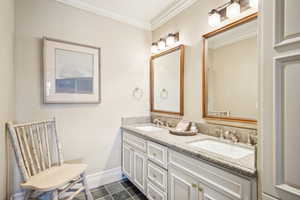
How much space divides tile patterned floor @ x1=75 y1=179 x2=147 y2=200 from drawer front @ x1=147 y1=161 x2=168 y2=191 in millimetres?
465

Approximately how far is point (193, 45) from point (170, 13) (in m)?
0.69

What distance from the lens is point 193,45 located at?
1.85 m

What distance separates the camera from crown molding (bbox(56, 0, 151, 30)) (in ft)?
6.34

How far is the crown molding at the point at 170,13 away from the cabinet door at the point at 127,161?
199 cm

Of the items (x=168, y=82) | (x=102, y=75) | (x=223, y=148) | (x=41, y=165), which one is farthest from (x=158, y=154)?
(x=102, y=75)

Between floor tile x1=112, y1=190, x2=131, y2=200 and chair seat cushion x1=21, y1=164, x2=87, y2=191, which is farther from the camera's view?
floor tile x1=112, y1=190, x2=131, y2=200

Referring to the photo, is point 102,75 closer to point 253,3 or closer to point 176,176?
point 176,176

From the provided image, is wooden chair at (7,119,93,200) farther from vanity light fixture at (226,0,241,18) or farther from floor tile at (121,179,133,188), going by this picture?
vanity light fixture at (226,0,241,18)

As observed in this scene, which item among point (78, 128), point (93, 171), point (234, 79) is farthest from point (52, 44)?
point (234, 79)

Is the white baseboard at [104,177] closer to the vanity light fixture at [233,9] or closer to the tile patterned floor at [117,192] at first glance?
the tile patterned floor at [117,192]

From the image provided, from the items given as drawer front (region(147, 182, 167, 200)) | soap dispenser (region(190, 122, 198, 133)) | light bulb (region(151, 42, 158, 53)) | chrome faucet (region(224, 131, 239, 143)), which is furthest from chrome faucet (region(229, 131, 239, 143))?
light bulb (region(151, 42, 158, 53))

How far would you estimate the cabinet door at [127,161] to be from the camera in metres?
2.02

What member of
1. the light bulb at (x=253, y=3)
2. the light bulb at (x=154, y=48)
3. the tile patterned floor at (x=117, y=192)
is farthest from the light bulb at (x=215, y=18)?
the tile patterned floor at (x=117, y=192)

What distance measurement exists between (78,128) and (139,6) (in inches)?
74.0
